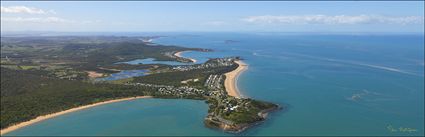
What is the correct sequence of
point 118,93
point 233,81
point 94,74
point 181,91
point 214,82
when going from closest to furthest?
point 118,93 → point 181,91 → point 214,82 → point 233,81 → point 94,74

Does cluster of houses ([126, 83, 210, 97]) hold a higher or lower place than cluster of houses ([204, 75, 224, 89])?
lower

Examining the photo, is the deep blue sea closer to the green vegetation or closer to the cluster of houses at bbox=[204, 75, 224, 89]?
the green vegetation

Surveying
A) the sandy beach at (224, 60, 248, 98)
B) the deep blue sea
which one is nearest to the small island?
the sandy beach at (224, 60, 248, 98)

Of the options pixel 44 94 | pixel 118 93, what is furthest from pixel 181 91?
pixel 44 94

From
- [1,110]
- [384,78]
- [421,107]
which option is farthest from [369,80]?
[1,110]

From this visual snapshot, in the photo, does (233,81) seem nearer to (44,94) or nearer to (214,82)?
(214,82)

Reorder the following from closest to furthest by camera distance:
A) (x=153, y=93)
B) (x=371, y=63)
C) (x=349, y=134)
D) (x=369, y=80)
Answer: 1. (x=349, y=134)
2. (x=153, y=93)
3. (x=369, y=80)
4. (x=371, y=63)

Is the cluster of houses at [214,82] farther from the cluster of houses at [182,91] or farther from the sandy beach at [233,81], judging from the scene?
the cluster of houses at [182,91]

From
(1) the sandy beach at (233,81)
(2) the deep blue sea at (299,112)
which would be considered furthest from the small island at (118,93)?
(2) the deep blue sea at (299,112)

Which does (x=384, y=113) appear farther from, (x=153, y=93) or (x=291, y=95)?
(x=153, y=93)
